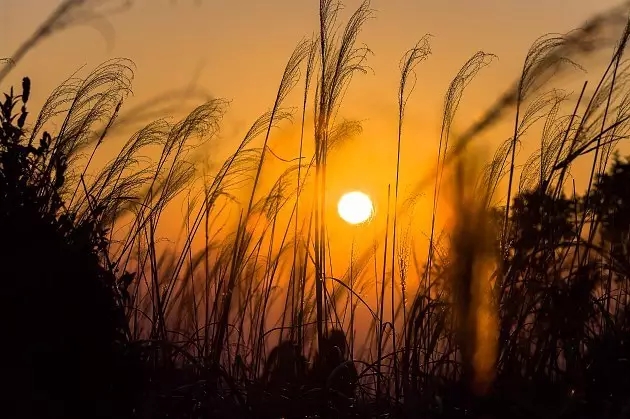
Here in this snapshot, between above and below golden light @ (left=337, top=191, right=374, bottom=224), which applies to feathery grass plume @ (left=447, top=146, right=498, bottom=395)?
below

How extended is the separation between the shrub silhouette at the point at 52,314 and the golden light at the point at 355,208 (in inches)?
57.3

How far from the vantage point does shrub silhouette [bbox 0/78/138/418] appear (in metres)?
1.73

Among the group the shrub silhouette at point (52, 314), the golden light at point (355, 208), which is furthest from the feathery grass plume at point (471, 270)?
the golden light at point (355, 208)

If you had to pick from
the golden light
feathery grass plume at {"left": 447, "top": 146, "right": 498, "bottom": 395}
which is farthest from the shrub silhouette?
the golden light

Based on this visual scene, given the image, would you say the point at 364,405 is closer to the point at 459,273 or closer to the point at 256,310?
the point at 459,273

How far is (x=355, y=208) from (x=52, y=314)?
1.84 metres

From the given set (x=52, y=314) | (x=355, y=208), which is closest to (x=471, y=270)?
(x=52, y=314)

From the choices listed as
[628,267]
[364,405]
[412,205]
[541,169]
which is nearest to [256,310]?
[412,205]

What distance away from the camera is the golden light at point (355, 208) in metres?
3.34

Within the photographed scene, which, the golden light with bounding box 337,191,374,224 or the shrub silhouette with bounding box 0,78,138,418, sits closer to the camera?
the shrub silhouette with bounding box 0,78,138,418

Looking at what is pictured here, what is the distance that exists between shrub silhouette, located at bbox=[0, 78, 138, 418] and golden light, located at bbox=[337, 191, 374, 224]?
146 cm

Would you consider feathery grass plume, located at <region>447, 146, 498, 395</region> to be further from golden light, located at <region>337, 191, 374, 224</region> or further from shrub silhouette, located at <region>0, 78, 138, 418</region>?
golden light, located at <region>337, 191, 374, 224</region>

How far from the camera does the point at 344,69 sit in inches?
117

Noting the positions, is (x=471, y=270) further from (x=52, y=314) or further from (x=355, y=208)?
(x=355, y=208)
